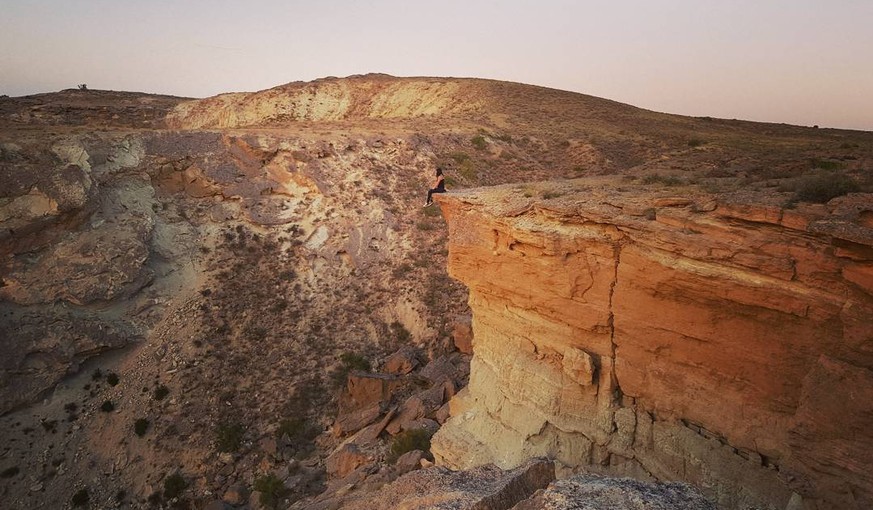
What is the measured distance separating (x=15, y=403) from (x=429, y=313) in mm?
13509

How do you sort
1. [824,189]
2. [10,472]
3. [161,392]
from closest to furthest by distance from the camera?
[824,189]
[10,472]
[161,392]

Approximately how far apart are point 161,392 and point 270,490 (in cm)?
594

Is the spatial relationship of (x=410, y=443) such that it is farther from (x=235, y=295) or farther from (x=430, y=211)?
(x=430, y=211)

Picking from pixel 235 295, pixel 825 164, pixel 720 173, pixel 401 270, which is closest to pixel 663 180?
pixel 720 173

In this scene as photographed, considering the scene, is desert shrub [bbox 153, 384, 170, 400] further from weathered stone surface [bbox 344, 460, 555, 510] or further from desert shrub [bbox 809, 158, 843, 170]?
desert shrub [bbox 809, 158, 843, 170]

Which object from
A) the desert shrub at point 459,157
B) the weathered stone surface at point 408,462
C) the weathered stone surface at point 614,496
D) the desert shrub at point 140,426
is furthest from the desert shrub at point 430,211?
the weathered stone surface at point 614,496

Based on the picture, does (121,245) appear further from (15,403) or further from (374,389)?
(374,389)

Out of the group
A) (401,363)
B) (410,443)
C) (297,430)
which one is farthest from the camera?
(401,363)

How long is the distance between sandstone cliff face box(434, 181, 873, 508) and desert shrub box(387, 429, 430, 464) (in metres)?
1.88

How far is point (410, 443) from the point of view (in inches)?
506

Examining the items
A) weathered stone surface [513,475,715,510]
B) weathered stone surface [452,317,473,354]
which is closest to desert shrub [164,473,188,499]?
weathered stone surface [452,317,473,354]

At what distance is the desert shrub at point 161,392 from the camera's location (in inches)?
635

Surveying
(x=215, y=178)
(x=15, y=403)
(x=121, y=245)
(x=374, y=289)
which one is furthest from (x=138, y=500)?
(x=215, y=178)

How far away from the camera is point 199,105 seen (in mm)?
40312
